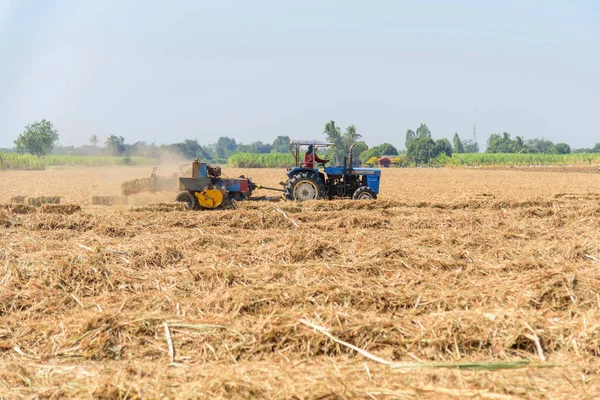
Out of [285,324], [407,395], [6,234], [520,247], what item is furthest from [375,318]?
[6,234]

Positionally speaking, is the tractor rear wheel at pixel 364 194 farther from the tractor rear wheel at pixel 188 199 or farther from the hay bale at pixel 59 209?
the hay bale at pixel 59 209

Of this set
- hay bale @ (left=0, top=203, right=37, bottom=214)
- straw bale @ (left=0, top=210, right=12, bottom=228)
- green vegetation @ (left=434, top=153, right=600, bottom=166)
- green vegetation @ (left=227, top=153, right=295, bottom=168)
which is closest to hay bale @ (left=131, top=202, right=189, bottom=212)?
hay bale @ (left=0, top=203, right=37, bottom=214)

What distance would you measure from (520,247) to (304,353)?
5.03 m

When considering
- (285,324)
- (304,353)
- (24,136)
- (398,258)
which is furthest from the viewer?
(24,136)

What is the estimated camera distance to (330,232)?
981 cm

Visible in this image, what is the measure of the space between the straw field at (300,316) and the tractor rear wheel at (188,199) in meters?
4.94

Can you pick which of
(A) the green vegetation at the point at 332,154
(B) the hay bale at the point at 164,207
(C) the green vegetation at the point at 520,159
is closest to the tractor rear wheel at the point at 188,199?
(B) the hay bale at the point at 164,207

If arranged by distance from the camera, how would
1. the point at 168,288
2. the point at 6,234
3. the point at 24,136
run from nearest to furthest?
the point at 168,288 < the point at 6,234 < the point at 24,136

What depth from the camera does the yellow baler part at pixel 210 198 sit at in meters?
14.1

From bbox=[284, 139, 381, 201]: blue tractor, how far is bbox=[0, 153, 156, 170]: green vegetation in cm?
546

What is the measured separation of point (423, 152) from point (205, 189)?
81814 millimetres

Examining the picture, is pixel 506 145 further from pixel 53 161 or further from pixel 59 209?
pixel 59 209

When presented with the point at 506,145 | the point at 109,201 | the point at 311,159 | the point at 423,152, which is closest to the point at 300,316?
the point at 311,159

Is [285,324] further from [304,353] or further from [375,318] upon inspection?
[375,318]
